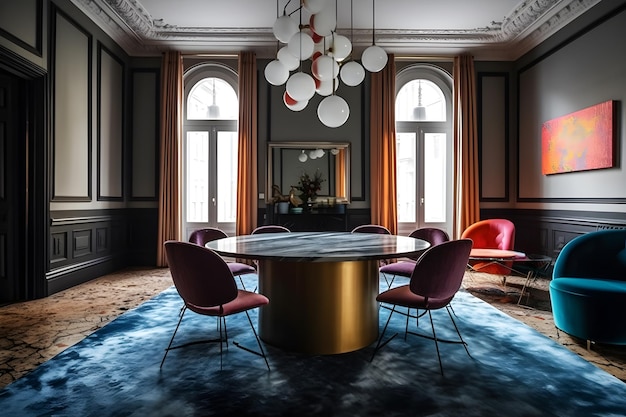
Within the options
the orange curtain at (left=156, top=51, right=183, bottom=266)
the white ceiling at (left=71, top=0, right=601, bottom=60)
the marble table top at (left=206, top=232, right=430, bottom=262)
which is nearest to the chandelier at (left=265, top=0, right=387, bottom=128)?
the marble table top at (left=206, top=232, right=430, bottom=262)

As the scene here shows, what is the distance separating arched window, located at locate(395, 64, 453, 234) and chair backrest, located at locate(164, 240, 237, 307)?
4.08 m

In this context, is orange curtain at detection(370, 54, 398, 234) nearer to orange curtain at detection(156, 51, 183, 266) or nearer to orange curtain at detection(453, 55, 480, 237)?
orange curtain at detection(453, 55, 480, 237)

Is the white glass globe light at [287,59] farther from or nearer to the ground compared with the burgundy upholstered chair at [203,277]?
farther from the ground

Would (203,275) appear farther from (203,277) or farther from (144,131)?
(144,131)

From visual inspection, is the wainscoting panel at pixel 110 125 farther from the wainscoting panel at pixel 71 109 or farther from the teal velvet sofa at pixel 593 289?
the teal velvet sofa at pixel 593 289

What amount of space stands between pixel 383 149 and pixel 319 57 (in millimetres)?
2878

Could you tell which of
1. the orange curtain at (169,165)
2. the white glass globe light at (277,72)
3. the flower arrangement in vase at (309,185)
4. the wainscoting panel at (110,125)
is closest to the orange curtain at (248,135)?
the flower arrangement in vase at (309,185)

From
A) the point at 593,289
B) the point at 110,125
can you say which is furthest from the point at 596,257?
the point at 110,125

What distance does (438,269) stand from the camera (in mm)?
2031

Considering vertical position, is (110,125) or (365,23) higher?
(365,23)

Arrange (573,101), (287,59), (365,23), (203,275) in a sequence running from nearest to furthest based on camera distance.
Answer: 1. (203,275)
2. (287,59)
3. (573,101)
4. (365,23)

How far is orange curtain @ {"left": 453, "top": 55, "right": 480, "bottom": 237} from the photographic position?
538 centimetres

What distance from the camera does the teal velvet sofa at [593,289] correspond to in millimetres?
2391

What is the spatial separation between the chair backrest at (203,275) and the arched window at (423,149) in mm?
4084
